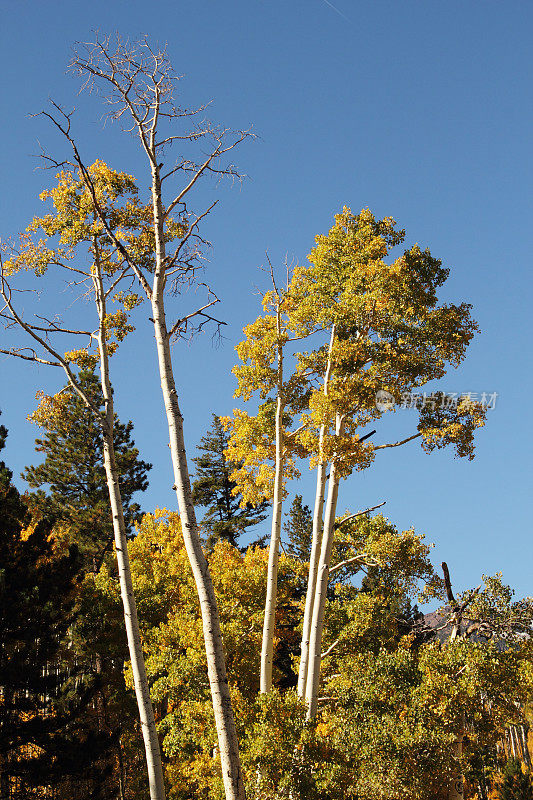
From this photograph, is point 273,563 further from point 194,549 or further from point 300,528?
point 300,528

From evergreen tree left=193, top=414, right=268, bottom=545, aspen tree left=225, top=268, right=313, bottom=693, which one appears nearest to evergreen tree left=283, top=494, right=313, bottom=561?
evergreen tree left=193, top=414, right=268, bottom=545

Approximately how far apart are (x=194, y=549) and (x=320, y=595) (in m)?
5.69

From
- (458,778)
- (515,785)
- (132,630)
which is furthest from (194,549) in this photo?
(515,785)

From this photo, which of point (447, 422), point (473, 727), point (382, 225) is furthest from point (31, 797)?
point (382, 225)

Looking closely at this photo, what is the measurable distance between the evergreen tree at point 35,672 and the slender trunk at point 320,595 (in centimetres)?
496

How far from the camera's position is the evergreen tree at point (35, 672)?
1268 centimetres

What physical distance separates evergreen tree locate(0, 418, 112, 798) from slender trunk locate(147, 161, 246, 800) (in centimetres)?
777

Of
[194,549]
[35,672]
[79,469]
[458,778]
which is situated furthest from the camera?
[79,469]

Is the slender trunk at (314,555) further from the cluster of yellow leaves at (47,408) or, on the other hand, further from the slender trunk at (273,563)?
the cluster of yellow leaves at (47,408)

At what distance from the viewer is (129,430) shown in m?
30.5

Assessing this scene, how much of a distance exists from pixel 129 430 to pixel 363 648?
57.4 feet

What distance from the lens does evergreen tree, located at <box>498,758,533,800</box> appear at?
27153 mm

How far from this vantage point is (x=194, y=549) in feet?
21.9

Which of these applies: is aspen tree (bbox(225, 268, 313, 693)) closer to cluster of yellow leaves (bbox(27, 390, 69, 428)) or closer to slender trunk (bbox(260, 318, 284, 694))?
slender trunk (bbox(260, 318, 284, 694))
